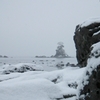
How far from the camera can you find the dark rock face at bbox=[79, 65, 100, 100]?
146 inches

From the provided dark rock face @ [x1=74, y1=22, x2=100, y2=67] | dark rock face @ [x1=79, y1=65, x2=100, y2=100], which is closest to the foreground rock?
dark rock face @ [x1=79, y1=65, x2=100, y2=100]

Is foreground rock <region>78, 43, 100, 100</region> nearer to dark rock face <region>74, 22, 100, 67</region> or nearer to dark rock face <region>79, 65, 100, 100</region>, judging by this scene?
dark rock face <region>79, 65, 100, 100</region>

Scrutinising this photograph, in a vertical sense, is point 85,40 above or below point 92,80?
above

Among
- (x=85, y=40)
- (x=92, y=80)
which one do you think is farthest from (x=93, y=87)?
(x=85, y=40)

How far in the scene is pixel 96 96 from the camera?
3725 mm

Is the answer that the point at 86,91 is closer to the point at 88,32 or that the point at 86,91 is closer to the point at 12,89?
the point at 12,89

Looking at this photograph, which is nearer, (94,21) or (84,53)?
(94,21)

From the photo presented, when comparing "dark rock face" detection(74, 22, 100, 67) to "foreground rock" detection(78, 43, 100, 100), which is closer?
"foreground rock" detection(78, 43, 100, 100)

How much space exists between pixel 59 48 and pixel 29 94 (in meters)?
54.4

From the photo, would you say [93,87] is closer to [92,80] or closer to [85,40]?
[92,80]

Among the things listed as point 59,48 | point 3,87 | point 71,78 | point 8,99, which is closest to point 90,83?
point 8,99

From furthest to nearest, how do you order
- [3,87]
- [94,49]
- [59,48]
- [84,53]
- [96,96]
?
1. [59,48]
2. [84,53]
3. [3,87]
4. [94,49]
5. [96,96]

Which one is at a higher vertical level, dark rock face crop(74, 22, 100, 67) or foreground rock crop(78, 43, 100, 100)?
dark rock face crop(74, 22, 100, 67)

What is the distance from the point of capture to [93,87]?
380 centimetres
